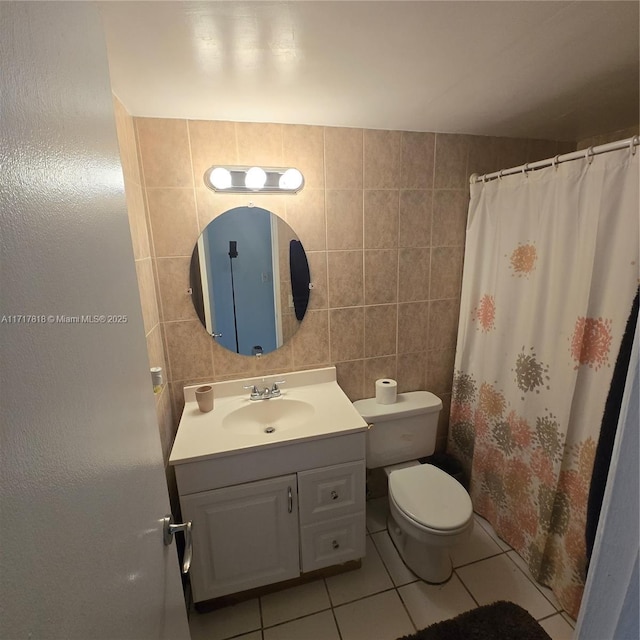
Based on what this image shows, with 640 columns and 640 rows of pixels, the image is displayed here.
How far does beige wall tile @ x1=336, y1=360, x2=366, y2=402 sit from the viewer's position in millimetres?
1791

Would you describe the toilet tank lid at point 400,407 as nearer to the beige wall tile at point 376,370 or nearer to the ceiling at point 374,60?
the beige wall tile at point 376,370

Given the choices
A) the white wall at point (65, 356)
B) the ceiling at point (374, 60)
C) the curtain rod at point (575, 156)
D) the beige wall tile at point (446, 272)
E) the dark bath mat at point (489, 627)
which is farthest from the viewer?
the beige wall tile at point (446, 272)

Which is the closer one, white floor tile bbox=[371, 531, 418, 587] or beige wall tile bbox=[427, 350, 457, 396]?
white floor tile bbox=[371, 531, 418, 587]

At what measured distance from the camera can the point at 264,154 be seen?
1.47 metres

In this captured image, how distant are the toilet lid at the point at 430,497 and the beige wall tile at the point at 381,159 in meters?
1.45

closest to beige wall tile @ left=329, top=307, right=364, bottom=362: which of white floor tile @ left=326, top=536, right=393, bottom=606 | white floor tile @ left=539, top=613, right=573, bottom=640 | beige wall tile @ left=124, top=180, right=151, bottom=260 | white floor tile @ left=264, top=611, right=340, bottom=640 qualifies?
beige wall tile @ left=124, top=180, right=151, bottom=260

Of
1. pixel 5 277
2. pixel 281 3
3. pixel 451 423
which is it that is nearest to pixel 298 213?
pixel 281 3

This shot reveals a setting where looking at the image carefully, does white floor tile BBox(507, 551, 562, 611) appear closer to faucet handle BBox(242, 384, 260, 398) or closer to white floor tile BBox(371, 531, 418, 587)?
white floor tile BBox(371, 531, 418, 587)

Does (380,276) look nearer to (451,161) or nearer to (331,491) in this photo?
(451,161)

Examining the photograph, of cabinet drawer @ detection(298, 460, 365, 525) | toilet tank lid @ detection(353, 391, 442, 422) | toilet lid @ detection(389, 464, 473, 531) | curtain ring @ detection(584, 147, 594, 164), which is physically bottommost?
toilet lid @ detection(389, 464, 473, 531)

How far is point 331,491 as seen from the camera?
1.40 m

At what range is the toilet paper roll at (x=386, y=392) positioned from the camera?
1.75 meters

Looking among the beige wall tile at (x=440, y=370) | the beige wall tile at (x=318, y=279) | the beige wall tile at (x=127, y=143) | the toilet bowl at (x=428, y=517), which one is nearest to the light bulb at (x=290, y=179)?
the beige wall tile at (x=318, y=279)

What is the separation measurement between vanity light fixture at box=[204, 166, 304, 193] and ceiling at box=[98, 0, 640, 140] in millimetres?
206
